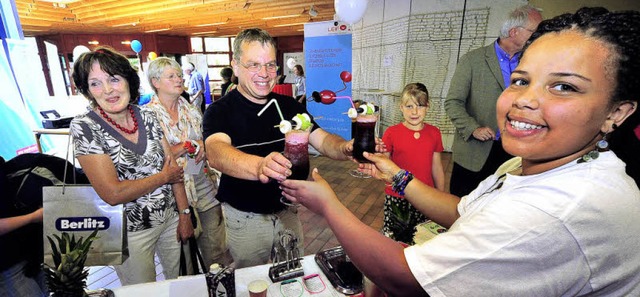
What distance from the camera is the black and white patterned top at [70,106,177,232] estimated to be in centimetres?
147

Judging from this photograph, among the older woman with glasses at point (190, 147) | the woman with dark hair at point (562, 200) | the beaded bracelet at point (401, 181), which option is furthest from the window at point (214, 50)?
the woman with dark hair at point (562, 200)

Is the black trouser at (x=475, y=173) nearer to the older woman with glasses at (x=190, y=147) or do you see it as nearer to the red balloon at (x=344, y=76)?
the older woman with glasses at (x=190, y=147)

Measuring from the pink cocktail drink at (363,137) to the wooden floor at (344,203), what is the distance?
4.97 ft

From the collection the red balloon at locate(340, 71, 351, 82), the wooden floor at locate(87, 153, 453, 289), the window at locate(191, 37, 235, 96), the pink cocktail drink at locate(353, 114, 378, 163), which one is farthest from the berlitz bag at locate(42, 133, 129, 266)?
the window at locate(191, 37, 235, 96)

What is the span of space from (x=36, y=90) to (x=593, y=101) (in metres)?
5.75

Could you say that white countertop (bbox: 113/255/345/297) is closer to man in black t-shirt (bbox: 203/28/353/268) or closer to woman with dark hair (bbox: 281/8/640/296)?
man in black t-shirt (bbox: 203/28/353/268)

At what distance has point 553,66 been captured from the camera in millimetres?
669

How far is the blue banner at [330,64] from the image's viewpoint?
5.27 meters

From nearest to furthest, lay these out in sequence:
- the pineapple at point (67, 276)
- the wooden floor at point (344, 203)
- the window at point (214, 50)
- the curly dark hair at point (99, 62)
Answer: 1. the pineapple at point (67, 276)
2. the curly dark hair at point (99, 62)
3. the wooden floor at point (344, 203)
4. the window at point (214, 50)

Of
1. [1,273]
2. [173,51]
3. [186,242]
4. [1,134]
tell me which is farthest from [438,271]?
[173,51]

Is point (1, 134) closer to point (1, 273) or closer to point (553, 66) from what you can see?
point (1, 273)

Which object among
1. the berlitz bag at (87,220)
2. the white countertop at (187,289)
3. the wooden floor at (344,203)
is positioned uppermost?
the berlitz bag at (87,220)

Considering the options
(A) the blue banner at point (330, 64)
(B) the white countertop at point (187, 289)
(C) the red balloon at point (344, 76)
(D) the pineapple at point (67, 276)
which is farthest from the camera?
(A) the blue banner at point (330, 64)

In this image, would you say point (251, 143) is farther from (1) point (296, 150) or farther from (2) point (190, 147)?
(2) point (190, 147)
